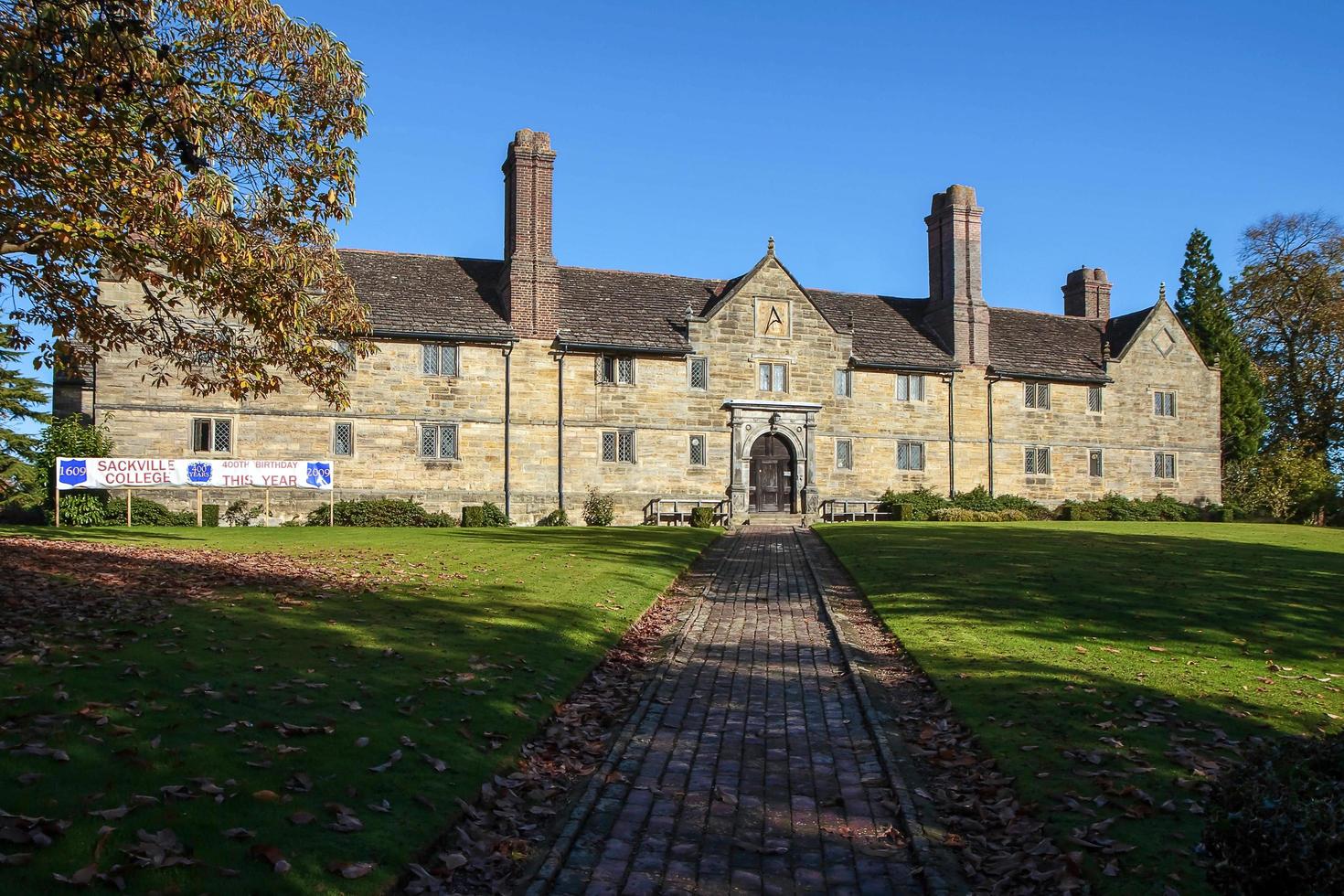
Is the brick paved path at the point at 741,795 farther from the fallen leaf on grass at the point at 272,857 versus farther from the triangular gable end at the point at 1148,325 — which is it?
the triangular gable end at the point at 1148,325

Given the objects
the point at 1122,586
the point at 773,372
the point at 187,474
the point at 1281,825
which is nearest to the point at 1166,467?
the point at 773,372

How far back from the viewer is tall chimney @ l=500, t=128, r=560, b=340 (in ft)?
126

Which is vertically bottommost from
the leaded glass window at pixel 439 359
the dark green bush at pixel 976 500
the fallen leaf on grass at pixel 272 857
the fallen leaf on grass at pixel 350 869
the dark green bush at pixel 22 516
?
the fallen leaf on grass at pixel 350 869

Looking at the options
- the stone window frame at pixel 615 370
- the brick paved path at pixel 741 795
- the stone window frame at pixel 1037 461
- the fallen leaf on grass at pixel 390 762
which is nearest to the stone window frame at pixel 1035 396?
the stone window frame at pixel 1037 461

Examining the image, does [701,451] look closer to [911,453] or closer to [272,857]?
[911,453]

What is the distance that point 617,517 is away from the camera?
128ft

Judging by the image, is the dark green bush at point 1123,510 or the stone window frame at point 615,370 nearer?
the stone window frame at point 615,370

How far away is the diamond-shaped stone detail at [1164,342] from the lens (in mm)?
47969

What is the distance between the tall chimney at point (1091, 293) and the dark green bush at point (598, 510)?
2924cm

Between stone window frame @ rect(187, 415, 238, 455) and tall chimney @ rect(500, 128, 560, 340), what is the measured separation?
1079 centimetres

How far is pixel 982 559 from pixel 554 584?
33.6 ft

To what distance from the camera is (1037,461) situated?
45.5m

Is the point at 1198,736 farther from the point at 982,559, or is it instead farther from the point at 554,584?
the point at 982,559

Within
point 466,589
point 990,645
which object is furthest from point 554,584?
point 990,645
